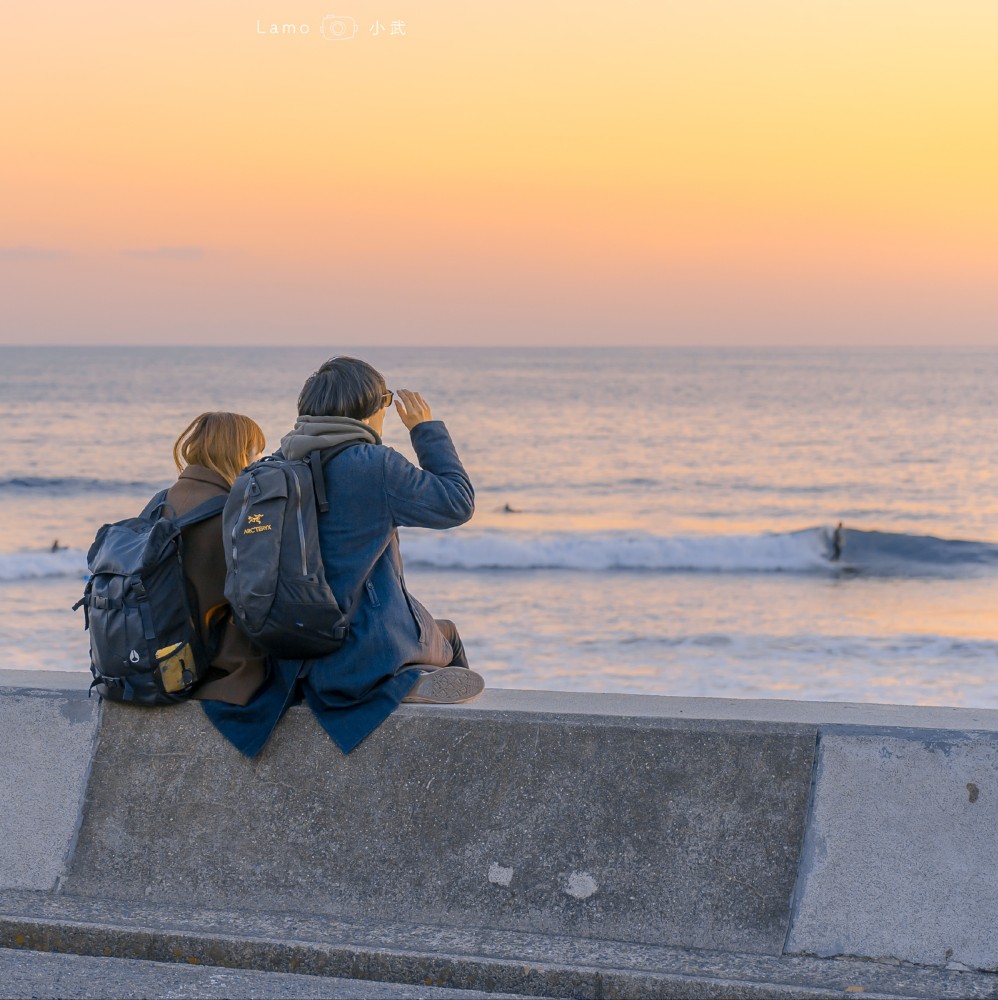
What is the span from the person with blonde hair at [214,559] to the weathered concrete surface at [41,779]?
0.39 meters

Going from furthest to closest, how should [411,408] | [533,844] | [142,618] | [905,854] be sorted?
[411,408]
[142,618]
[533,844]
[905,854]

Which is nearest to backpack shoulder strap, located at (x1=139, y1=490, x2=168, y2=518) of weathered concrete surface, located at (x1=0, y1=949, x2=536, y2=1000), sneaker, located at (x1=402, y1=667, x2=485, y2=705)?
sneaker, located at (x1=402, y1=667, x2=485, y2=705)

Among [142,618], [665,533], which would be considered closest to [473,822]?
[142,618]

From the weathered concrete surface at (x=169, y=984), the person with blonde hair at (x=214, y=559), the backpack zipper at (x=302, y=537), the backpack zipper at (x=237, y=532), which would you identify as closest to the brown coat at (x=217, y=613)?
the person with blonde hair at (x=214, y=559)

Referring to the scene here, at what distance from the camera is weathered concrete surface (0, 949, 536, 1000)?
297 cm

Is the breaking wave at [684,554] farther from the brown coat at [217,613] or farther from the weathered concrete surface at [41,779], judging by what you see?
the brown coat at [217,613]

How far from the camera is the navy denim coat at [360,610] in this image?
3.39m

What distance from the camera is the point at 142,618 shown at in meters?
3.38

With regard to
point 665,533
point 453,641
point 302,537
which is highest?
point 302,537

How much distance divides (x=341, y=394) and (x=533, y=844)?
1.36 metres

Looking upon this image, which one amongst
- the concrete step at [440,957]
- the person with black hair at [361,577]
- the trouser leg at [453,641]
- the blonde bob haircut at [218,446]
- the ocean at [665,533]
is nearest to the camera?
the concrete step at [440,957]

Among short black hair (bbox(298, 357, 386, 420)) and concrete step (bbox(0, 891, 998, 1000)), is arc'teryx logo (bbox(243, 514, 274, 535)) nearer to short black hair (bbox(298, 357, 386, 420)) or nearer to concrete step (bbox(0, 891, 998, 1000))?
short black hair (bbox(298, 357, 386, 420))

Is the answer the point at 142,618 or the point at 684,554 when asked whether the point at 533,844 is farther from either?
the point at 684,554

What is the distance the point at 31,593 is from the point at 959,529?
18173 mm
